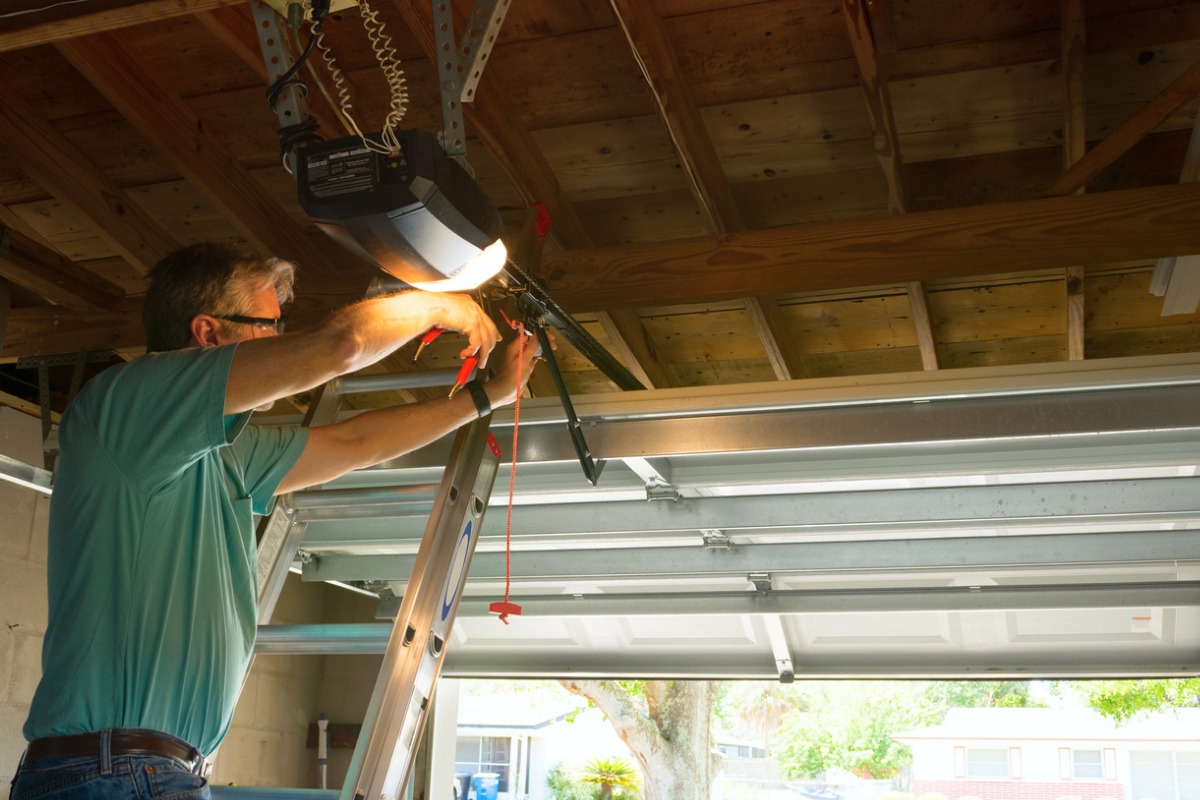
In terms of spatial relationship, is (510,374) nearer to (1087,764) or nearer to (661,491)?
(661,491)

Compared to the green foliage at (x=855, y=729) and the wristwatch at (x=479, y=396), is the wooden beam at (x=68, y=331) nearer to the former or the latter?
the wristwatch at (x=479, y=396)

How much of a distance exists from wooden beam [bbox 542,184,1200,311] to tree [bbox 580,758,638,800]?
14633mm

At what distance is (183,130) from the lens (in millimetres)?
2967

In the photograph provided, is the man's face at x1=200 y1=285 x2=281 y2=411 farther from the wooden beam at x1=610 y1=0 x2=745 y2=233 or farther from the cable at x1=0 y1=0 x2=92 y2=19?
the wooden beam at x1=610 y1=0 x2=745 y2=233

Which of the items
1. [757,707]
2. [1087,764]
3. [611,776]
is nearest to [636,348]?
[611,776]

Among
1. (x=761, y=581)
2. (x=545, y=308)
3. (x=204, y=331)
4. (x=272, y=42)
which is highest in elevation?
(x=272, y=42)

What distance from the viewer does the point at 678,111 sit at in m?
2.71

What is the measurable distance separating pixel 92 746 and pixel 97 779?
4cm


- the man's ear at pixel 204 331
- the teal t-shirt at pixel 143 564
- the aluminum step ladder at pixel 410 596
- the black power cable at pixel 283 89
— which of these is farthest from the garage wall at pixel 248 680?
the black power cable at pixel 283 89

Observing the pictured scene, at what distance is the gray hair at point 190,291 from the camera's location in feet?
6.04

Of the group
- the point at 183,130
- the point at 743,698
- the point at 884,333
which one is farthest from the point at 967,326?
the point at 743,698

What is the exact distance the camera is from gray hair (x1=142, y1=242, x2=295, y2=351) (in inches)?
72.4

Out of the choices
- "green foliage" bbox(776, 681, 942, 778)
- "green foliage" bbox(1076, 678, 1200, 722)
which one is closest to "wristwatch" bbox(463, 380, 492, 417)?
"green foliage" bbox(1076, 678, 1200, 722)

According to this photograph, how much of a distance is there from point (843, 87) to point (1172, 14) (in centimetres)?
77
